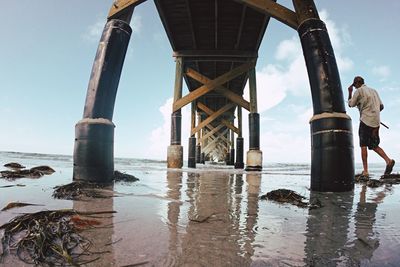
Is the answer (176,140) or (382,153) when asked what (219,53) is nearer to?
(176,140)

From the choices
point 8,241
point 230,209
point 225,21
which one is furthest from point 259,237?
point 225,21

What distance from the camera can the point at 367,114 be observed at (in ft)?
A: 14.1

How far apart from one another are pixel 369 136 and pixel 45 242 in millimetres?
4816

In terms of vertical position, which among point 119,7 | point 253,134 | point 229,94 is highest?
point 119,7

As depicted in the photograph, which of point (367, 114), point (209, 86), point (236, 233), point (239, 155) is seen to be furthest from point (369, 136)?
point (239, 155)

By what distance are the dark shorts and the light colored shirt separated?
0.08 meters

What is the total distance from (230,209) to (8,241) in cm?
122

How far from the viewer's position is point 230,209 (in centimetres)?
181

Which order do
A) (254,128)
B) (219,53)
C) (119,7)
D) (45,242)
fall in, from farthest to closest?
(219,53) < (254,128) < (119,7) < (45,242)

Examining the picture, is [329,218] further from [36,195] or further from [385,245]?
[36,195]

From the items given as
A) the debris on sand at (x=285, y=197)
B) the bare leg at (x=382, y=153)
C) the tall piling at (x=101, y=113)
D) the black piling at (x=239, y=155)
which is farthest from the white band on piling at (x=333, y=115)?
the black piling at (x=239, y=155)

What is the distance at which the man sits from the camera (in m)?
4.14

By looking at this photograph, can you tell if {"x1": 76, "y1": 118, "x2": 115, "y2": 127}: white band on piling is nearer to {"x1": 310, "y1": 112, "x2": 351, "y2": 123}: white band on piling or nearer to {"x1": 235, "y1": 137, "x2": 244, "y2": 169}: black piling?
{"x1": 310, "y1": 112, "x2": 351, "y2": 123}: white band on piling

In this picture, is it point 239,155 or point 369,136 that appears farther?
point 239,155
